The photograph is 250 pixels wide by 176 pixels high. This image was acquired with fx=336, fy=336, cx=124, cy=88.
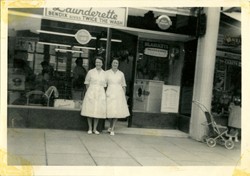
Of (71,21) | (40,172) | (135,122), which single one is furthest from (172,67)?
(40,172)

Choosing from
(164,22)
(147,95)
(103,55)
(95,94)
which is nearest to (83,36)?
(103,55)

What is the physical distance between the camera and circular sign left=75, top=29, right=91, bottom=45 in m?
8.30

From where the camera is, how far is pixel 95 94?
807 cm

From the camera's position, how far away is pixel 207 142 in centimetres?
809

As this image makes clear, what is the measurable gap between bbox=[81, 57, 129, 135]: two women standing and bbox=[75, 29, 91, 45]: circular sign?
576mm

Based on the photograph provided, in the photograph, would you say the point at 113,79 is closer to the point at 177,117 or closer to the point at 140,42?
the point at 140,42

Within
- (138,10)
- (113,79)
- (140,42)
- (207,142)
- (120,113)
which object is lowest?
(207,142)

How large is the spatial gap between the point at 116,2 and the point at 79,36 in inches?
169

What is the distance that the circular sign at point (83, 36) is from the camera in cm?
830

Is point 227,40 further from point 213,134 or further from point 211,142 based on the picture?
point 211,142

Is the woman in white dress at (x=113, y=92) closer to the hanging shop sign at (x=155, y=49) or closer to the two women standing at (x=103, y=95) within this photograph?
the two women standing at (x=103, y=95)

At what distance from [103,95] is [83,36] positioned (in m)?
1.56
